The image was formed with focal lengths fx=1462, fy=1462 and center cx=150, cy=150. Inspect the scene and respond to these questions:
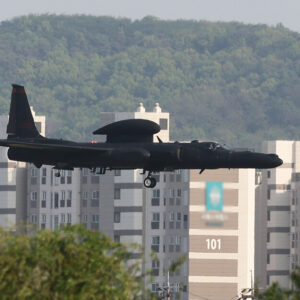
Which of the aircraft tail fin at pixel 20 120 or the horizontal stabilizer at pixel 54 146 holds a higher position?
the aircraft tail fin at pixel 20 120

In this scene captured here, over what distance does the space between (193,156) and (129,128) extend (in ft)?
17.9

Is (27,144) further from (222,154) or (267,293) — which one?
(267,293)

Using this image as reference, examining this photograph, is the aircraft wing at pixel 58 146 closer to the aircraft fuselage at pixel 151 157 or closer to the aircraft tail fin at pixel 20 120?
the aircraft fuselage at pixel 151 157

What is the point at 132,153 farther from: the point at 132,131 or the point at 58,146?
the point at 58,146

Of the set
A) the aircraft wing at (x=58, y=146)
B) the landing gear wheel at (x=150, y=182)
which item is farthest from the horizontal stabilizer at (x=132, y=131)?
the landing gear wheel at (x=150, y=182)

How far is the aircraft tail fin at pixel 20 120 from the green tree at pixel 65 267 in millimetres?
59162

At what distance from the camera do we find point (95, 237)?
5438 centimetres

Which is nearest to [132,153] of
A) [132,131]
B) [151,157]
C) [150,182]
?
[151,157]

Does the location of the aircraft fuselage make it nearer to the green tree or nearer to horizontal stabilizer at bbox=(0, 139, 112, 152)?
horizontal stabilizer at bbox=(0, 139, 112, 152)

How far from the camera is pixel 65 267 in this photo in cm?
5338

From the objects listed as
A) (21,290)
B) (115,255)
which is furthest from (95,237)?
(21,290)

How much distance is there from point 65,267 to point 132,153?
50384 millimetres

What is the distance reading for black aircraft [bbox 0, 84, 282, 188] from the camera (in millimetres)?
104000

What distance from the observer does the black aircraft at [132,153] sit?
104 m
